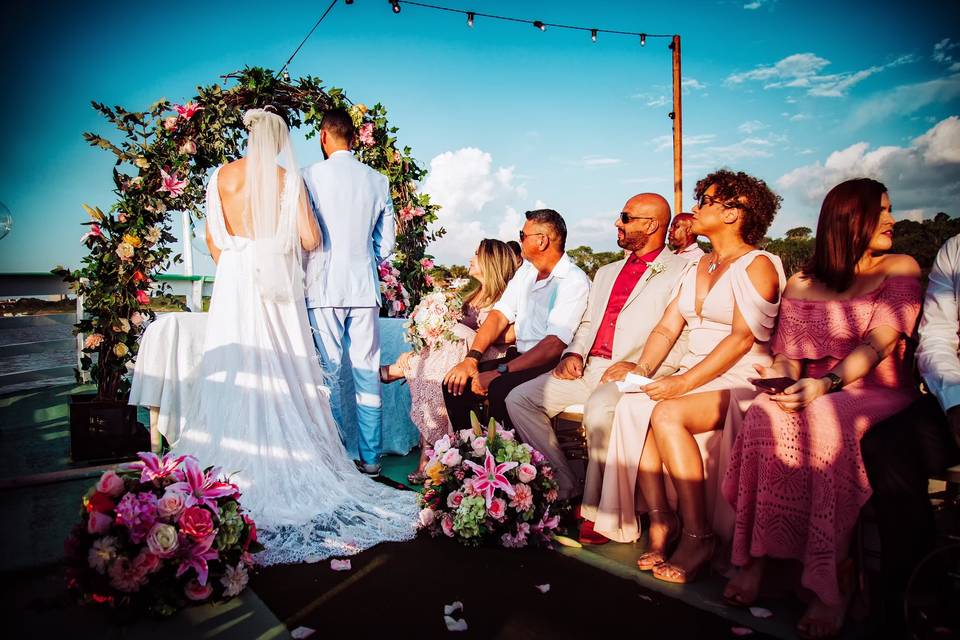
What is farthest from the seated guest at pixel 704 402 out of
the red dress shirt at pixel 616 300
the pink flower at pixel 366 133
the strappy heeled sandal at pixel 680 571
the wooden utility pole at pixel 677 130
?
the wooden utility pole at pixel 677 130

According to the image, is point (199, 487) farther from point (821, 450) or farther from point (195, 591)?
point (821, 450)

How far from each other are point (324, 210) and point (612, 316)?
2.24m

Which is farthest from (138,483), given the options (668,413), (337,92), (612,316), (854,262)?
(337,92)

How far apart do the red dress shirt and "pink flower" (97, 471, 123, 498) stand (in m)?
2.70

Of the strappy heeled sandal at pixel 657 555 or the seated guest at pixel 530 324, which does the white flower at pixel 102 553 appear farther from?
the strappy heeled sandal at pixel 657 555

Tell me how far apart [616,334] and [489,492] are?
52.1 inches

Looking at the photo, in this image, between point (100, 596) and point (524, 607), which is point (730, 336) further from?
point (100, 596)

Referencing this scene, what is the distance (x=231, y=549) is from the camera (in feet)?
8.51

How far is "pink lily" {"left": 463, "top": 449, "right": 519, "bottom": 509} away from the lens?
10.3 ft

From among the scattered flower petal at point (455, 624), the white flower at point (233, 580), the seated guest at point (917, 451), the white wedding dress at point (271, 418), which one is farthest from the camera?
the white wedding dress at point (271, 418)

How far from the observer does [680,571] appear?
9.07 ft

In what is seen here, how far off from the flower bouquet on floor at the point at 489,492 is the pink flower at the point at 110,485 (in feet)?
4.90

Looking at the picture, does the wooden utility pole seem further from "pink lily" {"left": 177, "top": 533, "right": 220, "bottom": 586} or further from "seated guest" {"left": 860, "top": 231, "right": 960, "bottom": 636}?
"pink lily" {"left": 177, "top": 533, "right": 220, "bottom": 586}

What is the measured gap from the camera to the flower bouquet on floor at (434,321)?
4.24 metres
